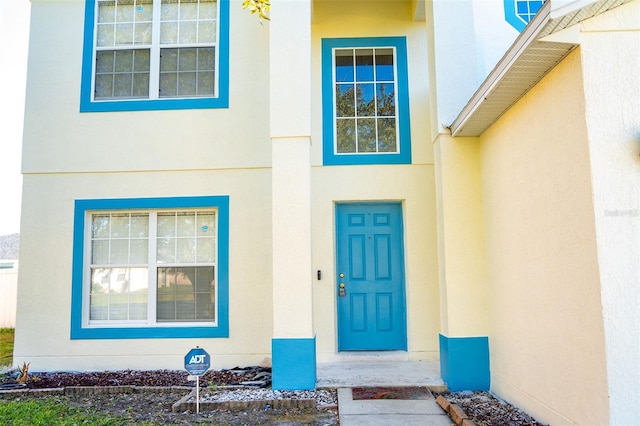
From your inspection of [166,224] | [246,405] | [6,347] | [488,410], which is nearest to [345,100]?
[166,224]

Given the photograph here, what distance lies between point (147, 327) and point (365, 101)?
450 centimetres

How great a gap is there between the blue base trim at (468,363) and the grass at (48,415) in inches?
135

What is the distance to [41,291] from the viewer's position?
6711mm

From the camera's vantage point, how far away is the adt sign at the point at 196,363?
4.86 meters

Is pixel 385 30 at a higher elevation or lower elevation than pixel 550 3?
higher

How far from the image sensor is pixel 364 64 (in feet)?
23.6

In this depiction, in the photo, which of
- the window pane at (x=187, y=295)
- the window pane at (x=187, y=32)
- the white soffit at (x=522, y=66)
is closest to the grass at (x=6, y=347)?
the window pane at (x=187, y=295)

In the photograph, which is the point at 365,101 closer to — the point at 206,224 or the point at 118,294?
the point at 206,224

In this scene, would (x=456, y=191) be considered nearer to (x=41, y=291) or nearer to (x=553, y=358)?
(x=553, y=358)

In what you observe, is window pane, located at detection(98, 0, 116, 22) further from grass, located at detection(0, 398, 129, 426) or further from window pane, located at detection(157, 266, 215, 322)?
grass, located at detection(0, 398, 129, 426)

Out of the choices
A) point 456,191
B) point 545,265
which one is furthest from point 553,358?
point 456,191

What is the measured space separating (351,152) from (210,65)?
244 cm

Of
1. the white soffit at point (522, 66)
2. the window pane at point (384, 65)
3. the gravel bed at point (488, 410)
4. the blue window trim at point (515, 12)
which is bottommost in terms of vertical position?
the gravel bed at point (488, 410)

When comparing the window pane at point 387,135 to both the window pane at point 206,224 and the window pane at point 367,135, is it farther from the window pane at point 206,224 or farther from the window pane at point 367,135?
the window pane at point 206,224
